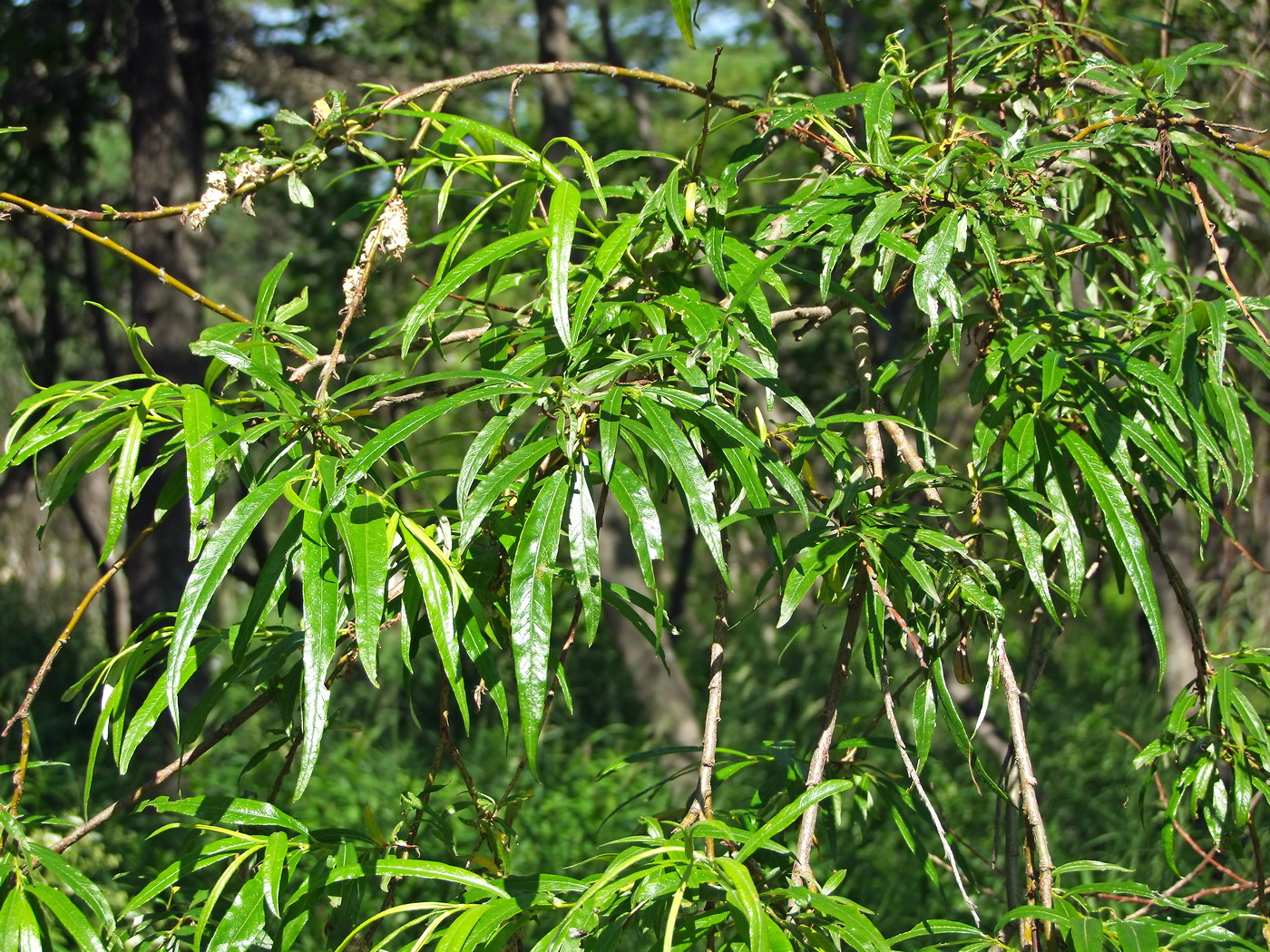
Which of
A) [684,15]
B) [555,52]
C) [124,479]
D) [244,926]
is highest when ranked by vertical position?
[555,52]

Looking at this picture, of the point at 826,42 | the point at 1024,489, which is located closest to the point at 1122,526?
the point at 1024,489

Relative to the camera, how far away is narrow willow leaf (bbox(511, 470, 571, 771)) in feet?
2.60

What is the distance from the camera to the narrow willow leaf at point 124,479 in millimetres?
888

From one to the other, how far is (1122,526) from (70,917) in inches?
39.2

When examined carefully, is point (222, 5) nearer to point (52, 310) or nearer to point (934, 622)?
point (52, 310)

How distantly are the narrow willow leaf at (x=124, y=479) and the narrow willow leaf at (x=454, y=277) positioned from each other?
0.77 feet

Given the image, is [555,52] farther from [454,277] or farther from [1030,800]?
[1030,800]

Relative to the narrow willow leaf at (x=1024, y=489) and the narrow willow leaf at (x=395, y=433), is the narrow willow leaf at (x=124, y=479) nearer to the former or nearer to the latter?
the narrow willow leaf at (x=395, y=433)

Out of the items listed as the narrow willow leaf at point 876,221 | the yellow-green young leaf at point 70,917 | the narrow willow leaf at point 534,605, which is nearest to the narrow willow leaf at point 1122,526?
the narrow willow leaf at point 876,221

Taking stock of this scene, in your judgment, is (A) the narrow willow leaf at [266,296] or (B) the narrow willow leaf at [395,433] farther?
(A) the narrow willow leaf at [266,296]

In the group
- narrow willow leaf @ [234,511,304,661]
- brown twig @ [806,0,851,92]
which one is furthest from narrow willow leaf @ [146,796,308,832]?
brown twig @ [806,0,851,92]

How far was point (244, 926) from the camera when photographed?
2.98ft

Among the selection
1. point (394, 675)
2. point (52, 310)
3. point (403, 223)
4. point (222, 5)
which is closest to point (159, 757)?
point (394, 675)

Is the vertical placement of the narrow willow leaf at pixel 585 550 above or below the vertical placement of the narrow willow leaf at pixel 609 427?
below
